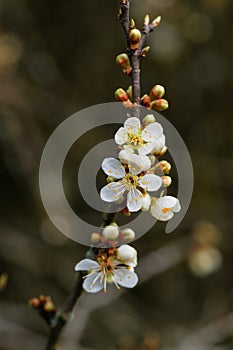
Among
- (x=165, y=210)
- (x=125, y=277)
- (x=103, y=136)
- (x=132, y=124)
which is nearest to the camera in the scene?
(x=132, y=124)

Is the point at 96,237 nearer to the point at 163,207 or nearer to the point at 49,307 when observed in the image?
the point at 163,207

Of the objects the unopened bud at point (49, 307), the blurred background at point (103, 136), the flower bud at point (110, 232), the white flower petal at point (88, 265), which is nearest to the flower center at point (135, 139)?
the flower bud at point (110, 232)

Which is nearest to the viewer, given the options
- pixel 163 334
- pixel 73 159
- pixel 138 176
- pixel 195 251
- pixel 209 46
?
pixel 138 176

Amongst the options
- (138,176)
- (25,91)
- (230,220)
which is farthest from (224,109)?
(138,176)

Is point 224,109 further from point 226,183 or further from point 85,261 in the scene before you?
point 85,261

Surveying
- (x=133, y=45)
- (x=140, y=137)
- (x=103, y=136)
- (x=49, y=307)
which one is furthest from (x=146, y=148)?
(x=103, y=136)

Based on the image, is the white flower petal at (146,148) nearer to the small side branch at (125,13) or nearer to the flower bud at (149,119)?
the flower bud at (149,119)

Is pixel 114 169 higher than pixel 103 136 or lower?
lower
